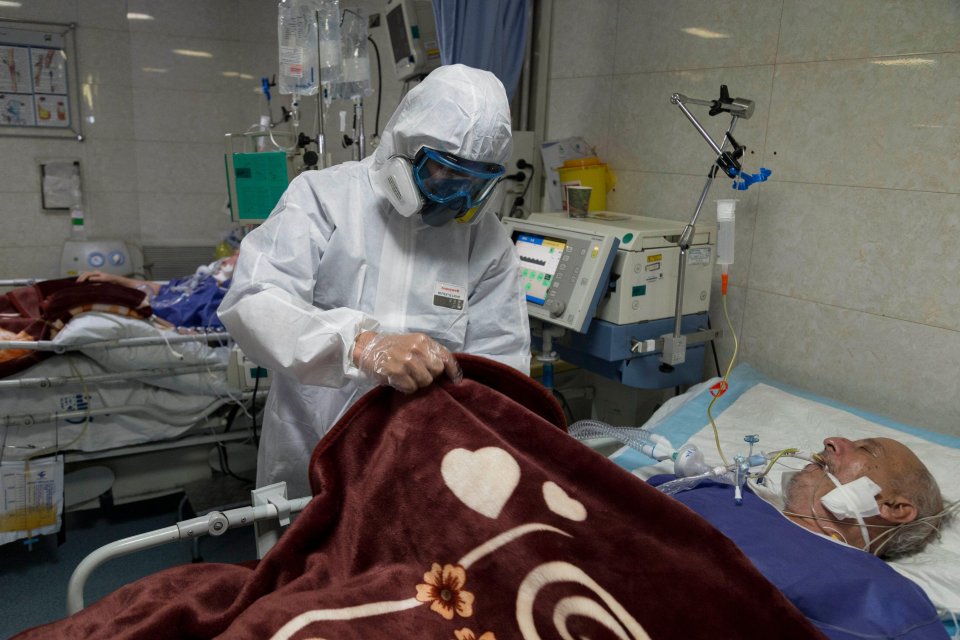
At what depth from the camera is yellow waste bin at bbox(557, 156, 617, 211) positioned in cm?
285

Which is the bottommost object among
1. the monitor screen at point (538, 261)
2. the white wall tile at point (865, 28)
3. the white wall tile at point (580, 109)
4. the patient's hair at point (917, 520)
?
the patient's hair at point (917, 520)

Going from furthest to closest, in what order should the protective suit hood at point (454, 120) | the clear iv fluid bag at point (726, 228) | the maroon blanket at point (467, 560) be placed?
the clear iv fluid bag at point (726, 228), the protective suit hood at point (454, 120), the maroon blanket at point (467, 560)

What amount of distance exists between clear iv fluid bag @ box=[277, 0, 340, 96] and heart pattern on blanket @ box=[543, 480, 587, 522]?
202 cm

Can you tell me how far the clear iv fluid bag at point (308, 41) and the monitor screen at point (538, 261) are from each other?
1014 millimetres

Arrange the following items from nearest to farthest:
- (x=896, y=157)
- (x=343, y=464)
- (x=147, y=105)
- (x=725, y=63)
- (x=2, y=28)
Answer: (x=343, y=464)
(x=896, y=157)
(x=725, y=63)
(x=2, y=28)
(x=147, y=105)

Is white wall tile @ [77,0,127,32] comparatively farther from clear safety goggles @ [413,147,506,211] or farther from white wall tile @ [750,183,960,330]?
white wall tile @ [750,183,960,330]

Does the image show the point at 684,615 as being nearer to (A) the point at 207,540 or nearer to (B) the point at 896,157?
(B) the point at 896,157

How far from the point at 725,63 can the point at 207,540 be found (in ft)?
9.27

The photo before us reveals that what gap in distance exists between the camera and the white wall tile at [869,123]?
1874 mm

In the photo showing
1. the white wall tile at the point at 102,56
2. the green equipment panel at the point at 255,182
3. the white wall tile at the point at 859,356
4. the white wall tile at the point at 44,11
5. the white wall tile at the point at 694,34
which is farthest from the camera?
the white wall tile at the point at 102,56

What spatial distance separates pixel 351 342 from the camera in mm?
1412

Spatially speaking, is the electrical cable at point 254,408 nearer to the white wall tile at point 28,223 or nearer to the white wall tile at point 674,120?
the white wall tile at point 674,120

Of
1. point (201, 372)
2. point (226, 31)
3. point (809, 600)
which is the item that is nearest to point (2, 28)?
point (226, 31)

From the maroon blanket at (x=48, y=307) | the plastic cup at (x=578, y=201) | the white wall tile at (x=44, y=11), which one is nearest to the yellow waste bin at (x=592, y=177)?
the plastic cup at (x=578, y=201)
